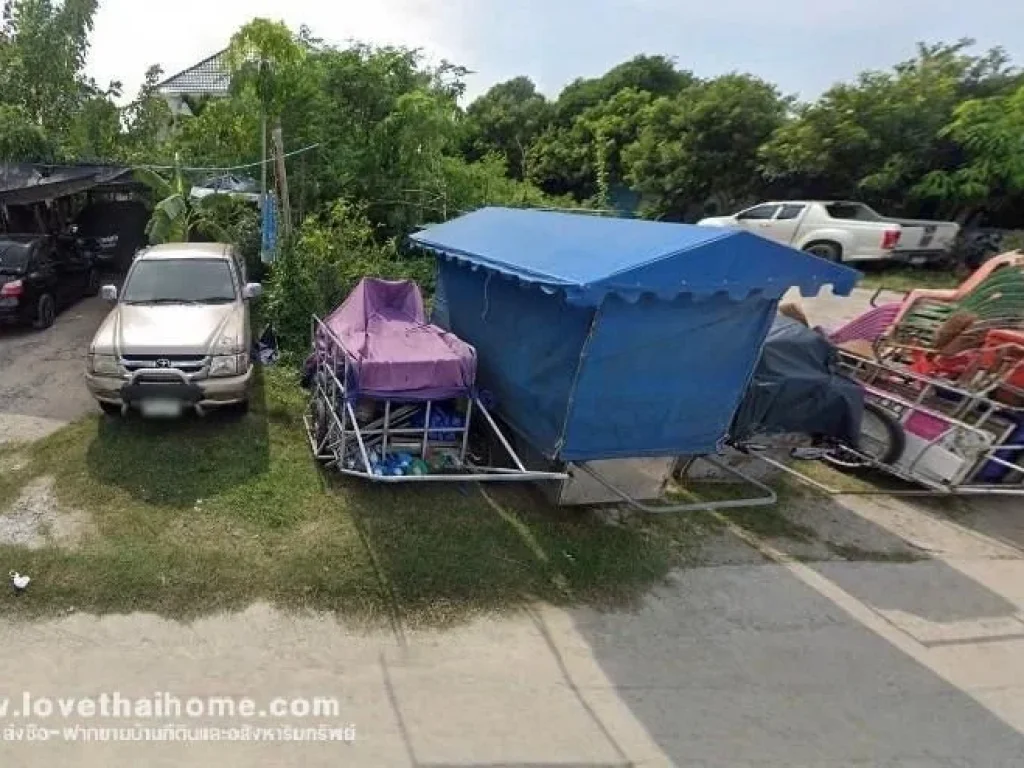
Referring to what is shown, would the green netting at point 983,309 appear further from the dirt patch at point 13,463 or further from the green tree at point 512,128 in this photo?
the green tree at point 512,128

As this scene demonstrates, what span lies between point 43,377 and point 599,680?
7.44 metres

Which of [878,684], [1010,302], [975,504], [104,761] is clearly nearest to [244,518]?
[104,761]

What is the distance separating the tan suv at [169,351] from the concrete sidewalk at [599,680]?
7.57 feet

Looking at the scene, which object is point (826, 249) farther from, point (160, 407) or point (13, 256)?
point (13, 256)

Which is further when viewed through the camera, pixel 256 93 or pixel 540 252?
pixel 256 93

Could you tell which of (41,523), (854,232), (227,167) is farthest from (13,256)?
(854,232)

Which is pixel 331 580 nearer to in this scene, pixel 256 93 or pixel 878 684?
pixel 878 684

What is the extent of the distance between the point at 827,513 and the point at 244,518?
16.1 feet

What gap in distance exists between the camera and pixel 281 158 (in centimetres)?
943

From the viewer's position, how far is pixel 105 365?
5508 mm

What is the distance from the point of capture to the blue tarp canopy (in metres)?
3.70

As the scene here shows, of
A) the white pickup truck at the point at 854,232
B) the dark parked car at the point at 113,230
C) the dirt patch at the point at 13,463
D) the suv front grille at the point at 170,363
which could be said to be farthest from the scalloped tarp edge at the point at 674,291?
the dark parked car at the point at 113,230

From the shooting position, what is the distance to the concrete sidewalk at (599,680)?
2.94 meters

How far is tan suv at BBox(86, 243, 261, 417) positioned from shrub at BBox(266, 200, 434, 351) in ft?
5.45
